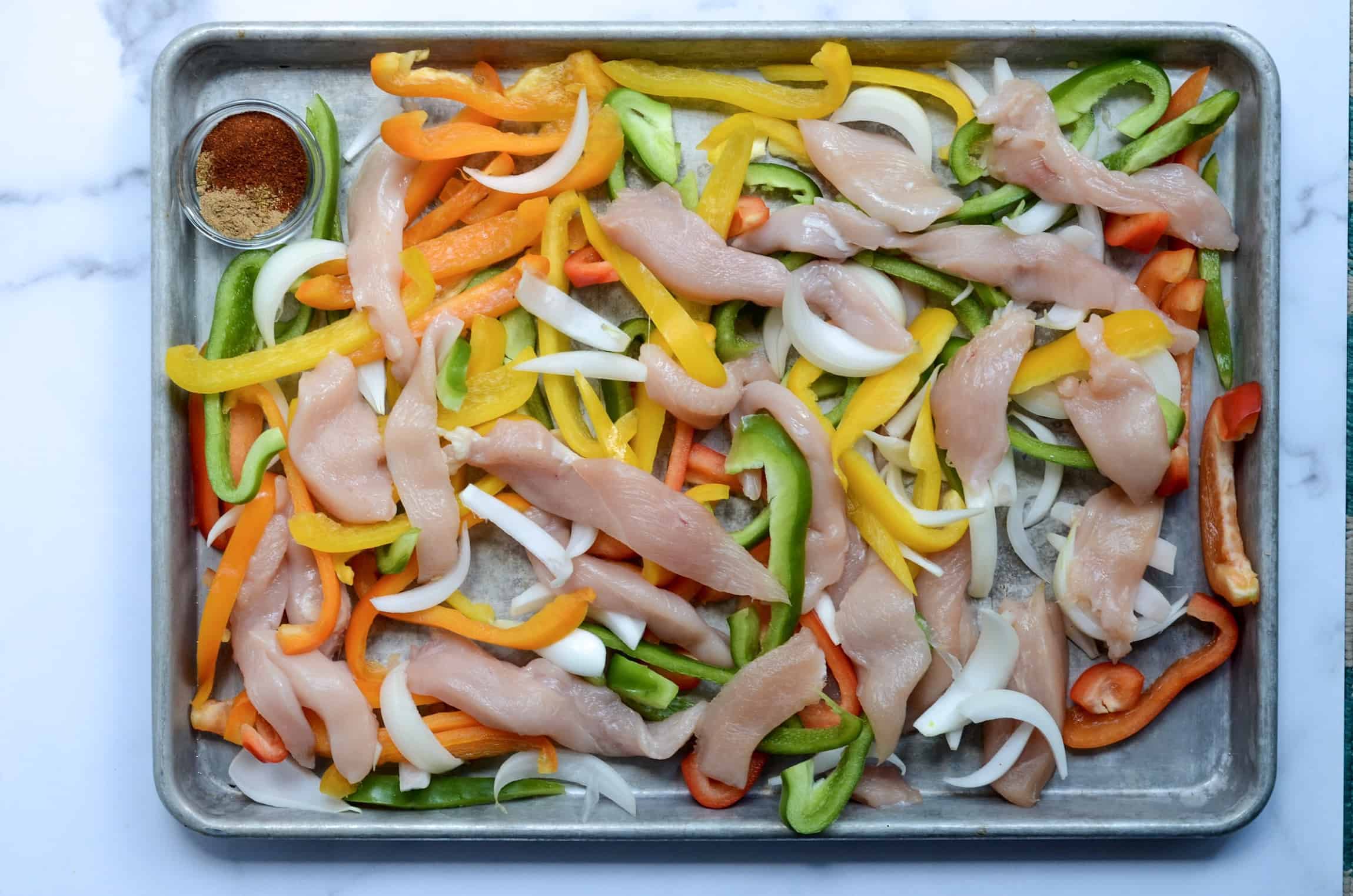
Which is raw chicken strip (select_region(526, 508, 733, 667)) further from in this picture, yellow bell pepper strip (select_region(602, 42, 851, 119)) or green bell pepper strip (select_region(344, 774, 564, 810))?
yellow bell pepper strip (select_region(602, 42, 851, 119))

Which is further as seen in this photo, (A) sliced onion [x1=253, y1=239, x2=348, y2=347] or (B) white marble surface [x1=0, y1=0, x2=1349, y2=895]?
(B) white marble surface [x1=0, y1=0, x2=1349, y2=895]

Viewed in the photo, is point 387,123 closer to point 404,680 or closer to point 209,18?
point 209,18

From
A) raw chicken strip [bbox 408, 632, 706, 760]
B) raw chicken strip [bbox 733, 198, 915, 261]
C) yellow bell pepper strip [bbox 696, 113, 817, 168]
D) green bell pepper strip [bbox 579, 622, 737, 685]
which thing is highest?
yellow bell pepper strip [bbox 696, 113, 817, 168]

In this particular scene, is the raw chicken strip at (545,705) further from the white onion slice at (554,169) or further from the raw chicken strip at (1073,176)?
the raw chicken strip at (1073,176)

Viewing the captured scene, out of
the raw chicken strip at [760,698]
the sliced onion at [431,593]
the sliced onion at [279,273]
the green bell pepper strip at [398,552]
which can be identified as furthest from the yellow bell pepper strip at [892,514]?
the sliced onion at [279,273]

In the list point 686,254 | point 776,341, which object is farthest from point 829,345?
point 686,254

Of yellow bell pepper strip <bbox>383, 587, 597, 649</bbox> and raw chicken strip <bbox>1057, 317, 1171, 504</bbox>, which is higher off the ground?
raw chicken strip <bbox>1057, 317, 1171, 504</bbox>

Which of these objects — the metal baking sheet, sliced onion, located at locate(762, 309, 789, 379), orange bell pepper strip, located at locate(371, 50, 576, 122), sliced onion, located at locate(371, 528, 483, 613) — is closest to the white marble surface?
the metal baking sheet

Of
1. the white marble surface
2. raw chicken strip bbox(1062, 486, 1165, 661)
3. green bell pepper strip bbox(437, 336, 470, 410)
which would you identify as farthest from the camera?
the white marble surface
